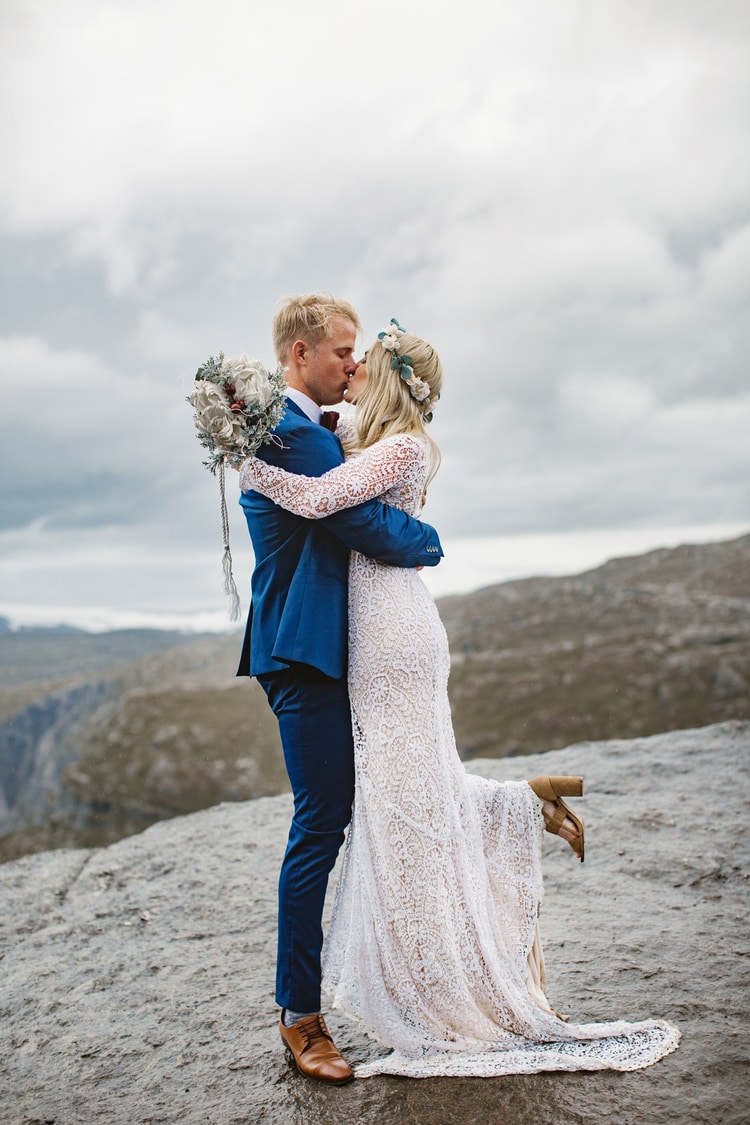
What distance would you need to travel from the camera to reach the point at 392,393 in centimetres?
344

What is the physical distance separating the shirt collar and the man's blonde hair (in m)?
0.18

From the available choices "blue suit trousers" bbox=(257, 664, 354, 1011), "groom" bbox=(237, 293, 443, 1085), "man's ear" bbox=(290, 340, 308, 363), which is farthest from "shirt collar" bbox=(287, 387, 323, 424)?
"blue suit trousers" bbox=(257, 664, 354, 1011)

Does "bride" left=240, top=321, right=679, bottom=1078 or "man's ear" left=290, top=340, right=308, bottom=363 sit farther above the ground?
"man's ear" left=290, top=340, right=308, bottom=363

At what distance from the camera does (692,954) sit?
4.30 meters

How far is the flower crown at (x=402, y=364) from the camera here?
3.40 meters

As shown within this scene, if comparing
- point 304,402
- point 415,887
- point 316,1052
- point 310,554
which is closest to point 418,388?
point 304,402

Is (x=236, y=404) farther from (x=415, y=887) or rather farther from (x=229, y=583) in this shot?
(x=415, y=887)

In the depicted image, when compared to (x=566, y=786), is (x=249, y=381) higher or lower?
higher

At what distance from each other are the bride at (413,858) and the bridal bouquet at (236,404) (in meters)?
0.13

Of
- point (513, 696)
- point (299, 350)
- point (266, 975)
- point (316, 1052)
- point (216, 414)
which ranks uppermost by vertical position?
point (299, 350)

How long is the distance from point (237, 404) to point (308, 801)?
157cm

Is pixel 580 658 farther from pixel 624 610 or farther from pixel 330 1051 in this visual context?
pixel 330 1051

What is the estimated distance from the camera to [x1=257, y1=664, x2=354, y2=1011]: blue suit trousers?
132 inches

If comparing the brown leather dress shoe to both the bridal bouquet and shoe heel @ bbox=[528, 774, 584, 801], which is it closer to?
shoe heel @ bbox=[528, 774, 584, 801]
